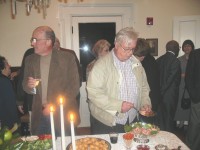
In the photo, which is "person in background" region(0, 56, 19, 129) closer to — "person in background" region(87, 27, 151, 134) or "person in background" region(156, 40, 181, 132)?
"person in background" region(87, 27, 151, 134)

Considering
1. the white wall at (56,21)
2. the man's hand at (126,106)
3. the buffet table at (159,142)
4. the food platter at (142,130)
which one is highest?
the white wall at (56,21)

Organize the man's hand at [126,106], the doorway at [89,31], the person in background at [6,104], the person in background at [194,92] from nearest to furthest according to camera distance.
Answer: the man's hand at [126,106], the person in background at [6,104], the person in background at [194,92], the doorway at [89,31]

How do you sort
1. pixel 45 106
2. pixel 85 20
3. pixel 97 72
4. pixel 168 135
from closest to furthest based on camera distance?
pixel 168 135, pixel 97 72, pixel 45 106, pixel 85 20

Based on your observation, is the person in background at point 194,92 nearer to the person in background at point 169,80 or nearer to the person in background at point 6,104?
the person in background at point 169,80

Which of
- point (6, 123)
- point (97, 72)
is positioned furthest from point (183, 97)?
point (6, 123)

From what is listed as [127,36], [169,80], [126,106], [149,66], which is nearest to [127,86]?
[126,106]

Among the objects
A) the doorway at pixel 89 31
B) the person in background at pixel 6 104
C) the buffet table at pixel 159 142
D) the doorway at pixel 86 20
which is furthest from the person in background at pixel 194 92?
the person in background at pixel 6 104

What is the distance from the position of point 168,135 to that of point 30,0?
1845 mm

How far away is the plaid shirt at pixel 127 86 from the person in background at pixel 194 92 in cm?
148

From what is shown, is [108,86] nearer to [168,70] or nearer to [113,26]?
[168,70]

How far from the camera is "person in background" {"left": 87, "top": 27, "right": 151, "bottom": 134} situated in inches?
95.5

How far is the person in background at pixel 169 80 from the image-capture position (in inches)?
160

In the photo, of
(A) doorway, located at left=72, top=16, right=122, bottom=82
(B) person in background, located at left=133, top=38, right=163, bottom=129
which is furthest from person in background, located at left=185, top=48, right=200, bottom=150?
(A) doorway, located at left=72, top=16, right=122, bottom=82

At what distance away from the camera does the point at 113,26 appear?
18.2 ft
